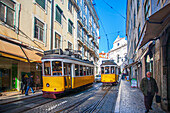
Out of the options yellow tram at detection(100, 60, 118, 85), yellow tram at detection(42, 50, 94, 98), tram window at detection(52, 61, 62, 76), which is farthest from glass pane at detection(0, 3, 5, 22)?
yellow tram at detection(100, 60, 118, 85)

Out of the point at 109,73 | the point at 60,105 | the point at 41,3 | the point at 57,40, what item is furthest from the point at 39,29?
the point at 60,105

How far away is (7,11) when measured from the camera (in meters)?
10.3

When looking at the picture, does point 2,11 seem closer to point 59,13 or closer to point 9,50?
point 9,50

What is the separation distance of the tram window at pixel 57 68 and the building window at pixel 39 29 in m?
6.00

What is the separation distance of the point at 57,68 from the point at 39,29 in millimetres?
7015

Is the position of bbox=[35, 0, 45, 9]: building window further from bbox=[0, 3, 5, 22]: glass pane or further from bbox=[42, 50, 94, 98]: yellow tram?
bbox=[42, 50, 94, 98]: yellow tram

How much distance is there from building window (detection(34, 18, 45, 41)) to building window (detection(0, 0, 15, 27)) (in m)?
2.98

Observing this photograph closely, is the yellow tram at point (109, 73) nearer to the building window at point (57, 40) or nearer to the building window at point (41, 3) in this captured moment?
the building window at point (57, 40)

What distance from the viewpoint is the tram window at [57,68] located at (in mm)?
9023

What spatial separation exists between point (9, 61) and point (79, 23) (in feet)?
60.8

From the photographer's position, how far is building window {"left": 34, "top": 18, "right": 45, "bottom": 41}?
13744 mm

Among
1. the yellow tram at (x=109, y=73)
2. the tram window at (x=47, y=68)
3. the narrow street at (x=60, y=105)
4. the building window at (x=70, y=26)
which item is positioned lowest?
the narrow street at (x=60, y=105)

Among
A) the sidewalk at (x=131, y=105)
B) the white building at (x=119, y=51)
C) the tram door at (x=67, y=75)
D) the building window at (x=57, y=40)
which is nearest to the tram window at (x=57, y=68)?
the tram door at (x=67, y=75)

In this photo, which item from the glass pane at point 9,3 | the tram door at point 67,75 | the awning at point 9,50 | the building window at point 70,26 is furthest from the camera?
the building window at point 70,26
